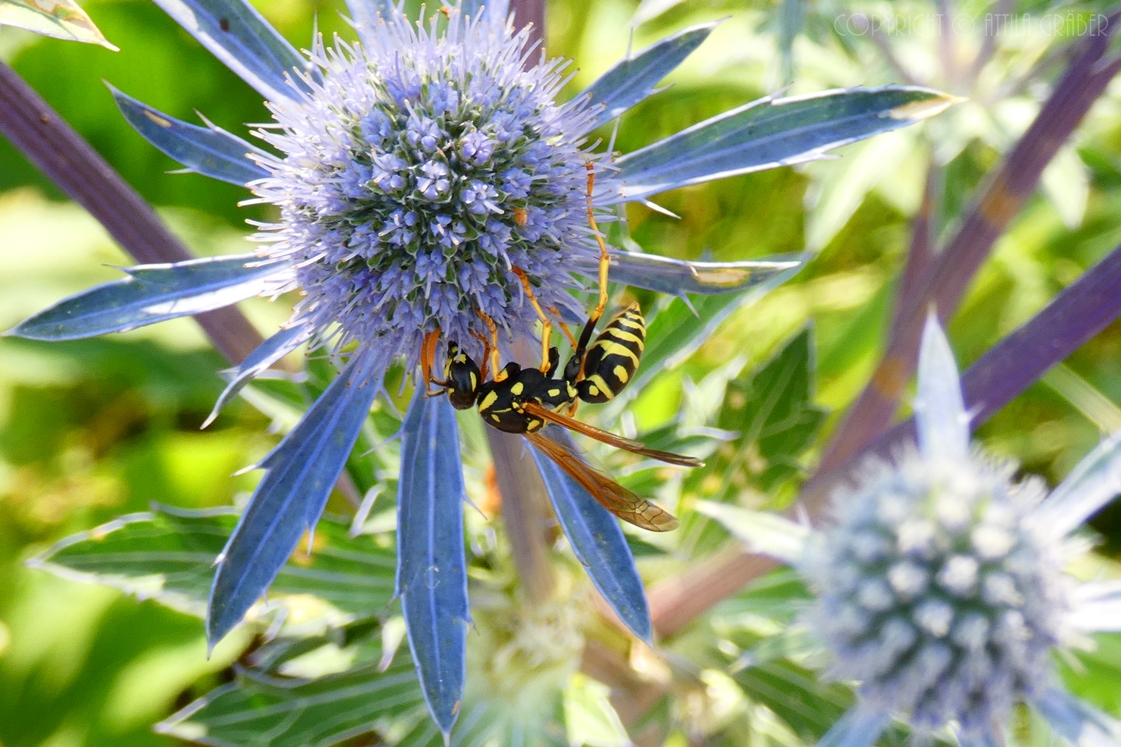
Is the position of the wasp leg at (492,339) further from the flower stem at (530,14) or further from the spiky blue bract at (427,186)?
the flower stem at (530,14)

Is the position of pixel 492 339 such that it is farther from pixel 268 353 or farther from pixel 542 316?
pixel 268 353

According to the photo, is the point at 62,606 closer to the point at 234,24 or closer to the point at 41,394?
the point at 41,394

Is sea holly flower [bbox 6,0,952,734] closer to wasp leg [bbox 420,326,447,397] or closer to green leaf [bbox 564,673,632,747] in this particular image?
wasp leg [bbox 420,326,447,397]

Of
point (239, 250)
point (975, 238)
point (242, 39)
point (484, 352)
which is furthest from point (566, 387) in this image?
point (239, 250)

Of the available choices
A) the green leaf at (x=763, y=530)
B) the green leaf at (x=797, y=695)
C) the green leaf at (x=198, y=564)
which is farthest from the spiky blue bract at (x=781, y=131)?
the green leaf at (x=797, y=695)

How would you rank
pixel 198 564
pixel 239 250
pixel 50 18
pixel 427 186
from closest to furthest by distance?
1. pixel 50 18
2. pixel 427 186
3. pixel 198 564
4. pixel 239 250

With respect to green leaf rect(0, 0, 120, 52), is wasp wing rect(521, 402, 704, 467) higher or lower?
lower

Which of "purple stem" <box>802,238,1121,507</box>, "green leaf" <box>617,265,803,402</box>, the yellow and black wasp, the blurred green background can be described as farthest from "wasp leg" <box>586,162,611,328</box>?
the blurred green background
